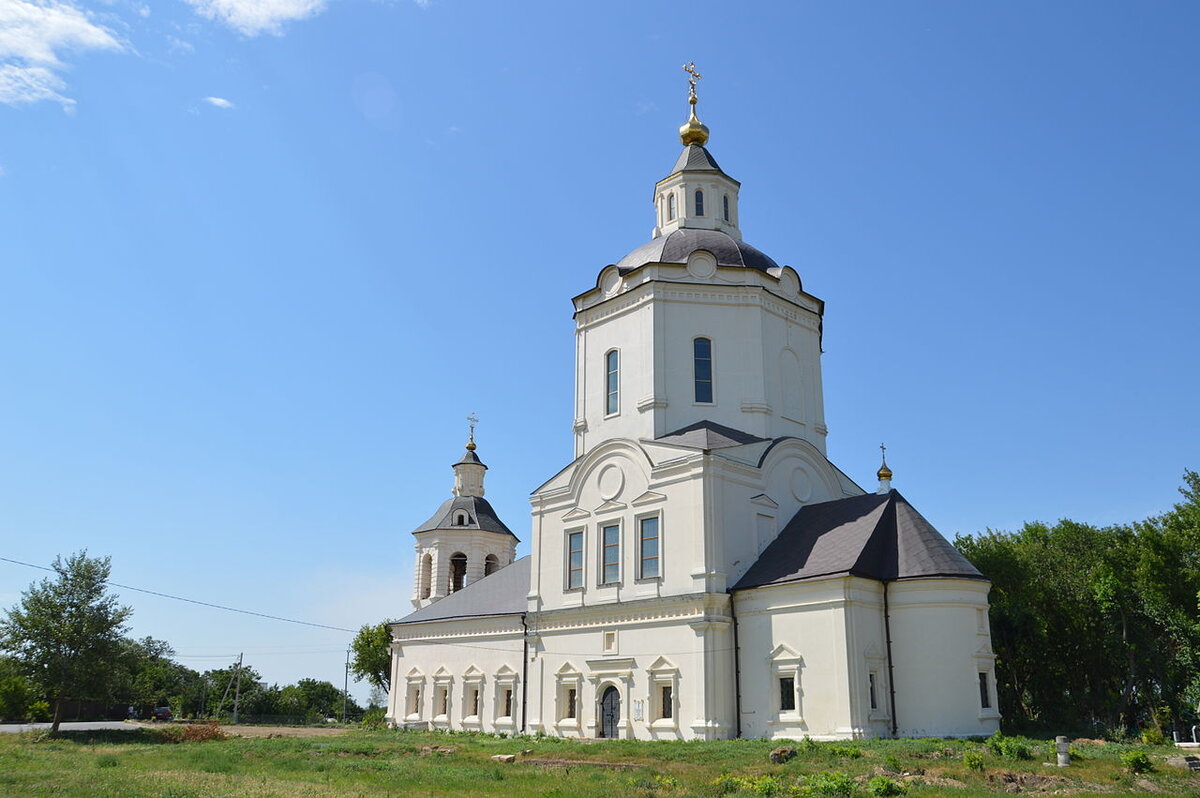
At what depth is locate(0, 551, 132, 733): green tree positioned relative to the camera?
31047 mm

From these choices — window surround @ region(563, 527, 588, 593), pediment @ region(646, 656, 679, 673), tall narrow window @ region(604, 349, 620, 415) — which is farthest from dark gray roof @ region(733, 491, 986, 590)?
tall narrow window @ region(604, 349, 620, 415)

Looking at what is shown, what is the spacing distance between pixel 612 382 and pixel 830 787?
18690mm

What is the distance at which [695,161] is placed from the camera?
34.4 meters

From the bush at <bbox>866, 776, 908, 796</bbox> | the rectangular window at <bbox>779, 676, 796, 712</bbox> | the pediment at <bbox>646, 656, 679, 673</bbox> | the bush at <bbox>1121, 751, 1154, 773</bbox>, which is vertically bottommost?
the bush at <bbox>866, 776, 908, 796</bbox>

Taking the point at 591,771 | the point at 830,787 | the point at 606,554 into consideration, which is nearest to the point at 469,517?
the point at 606,554

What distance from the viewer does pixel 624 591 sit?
27.4 meters

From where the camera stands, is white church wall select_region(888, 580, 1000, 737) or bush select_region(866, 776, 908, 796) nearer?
bush select_region(866, 776, 908, 796)

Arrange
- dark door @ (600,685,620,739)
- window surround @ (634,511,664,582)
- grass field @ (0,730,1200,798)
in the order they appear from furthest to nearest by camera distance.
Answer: dark door @ (600,685,620,739) < window surround @ (634,511,664,582) < grass field @ (0,730,1200,798)

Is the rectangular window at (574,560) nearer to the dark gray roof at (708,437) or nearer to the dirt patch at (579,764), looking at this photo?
the dark gray roof at (708,437)

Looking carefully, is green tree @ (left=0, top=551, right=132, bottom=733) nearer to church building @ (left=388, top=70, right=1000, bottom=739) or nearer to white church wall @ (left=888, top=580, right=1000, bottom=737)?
church building @ (left=388, top=70, right=1000, bottom=739)

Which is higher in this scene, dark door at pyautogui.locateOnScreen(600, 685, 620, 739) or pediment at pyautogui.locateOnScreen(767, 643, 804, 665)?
pediment at pyautogui.locateOnScreen(767, 643, 804, 665)

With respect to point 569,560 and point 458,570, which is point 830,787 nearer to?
point 569,560

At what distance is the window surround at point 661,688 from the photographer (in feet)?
83.1

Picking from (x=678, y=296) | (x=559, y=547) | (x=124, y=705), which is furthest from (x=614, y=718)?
(x=124, y=705)
